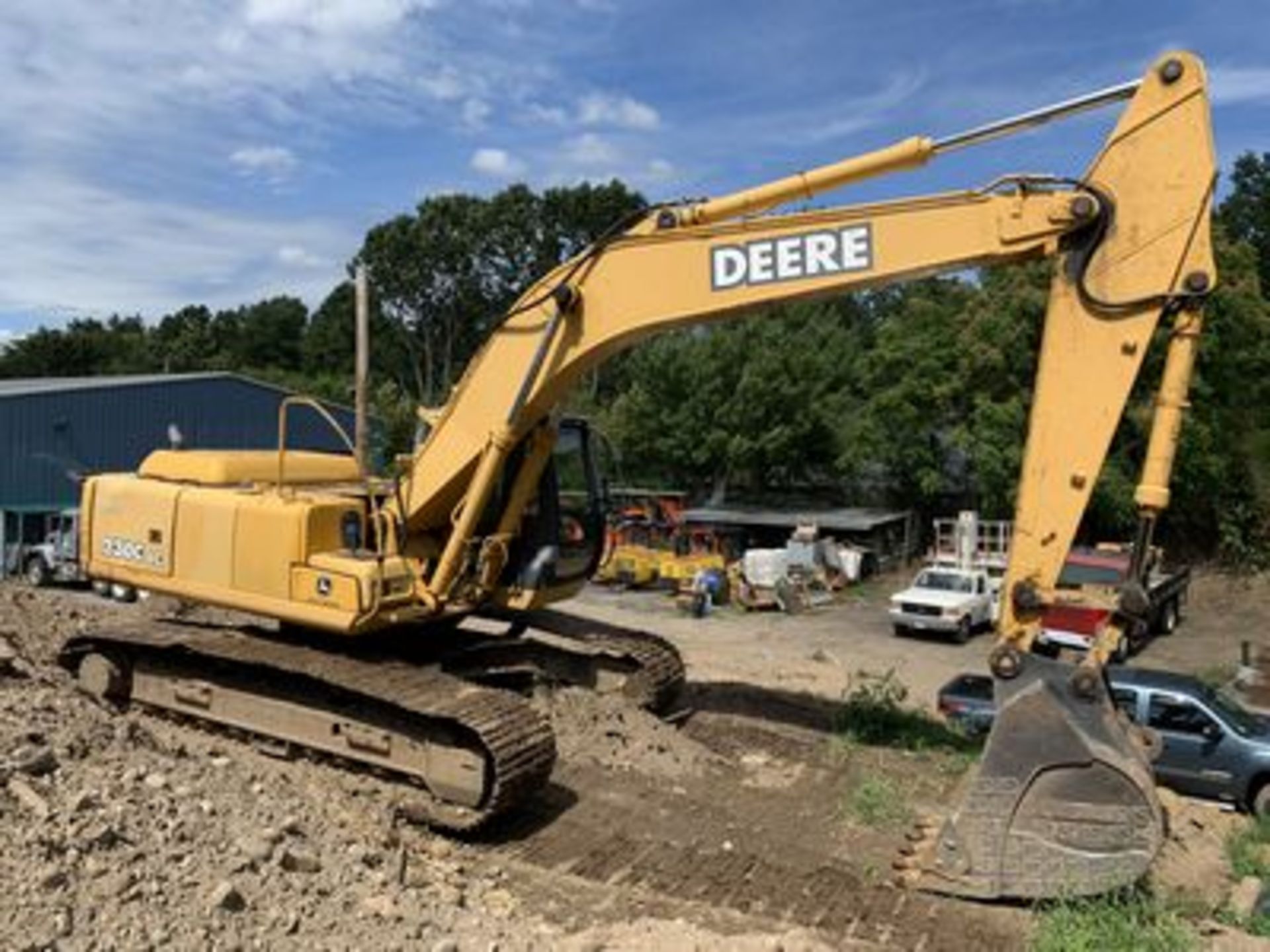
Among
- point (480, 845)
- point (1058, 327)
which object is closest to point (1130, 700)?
point (1058, 327)

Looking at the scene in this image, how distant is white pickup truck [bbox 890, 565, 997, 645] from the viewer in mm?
24469

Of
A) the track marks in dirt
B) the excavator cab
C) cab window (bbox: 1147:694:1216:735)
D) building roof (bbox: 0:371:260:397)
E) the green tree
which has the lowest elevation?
the track marks in dirt

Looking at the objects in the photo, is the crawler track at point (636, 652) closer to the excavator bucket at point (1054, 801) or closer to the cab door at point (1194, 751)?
the excavator bucket at point (1054, 801)

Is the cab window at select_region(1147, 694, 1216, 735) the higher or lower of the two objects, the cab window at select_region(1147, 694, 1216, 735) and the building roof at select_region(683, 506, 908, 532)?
the lower

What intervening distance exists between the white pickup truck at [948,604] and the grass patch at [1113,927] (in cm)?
1739

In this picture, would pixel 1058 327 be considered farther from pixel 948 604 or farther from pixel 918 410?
pixel 918 410

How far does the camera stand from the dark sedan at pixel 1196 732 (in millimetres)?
12234

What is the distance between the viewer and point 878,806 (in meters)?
9.41

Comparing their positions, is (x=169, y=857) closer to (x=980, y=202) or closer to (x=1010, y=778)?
(x=1010, y=778)

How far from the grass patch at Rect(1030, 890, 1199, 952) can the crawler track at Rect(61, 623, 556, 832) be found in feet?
11.5

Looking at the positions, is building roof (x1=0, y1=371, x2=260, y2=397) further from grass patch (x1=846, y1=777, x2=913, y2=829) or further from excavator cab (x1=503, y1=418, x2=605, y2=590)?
grass patch (x1=846, y1=777, x2=913, y2=829)

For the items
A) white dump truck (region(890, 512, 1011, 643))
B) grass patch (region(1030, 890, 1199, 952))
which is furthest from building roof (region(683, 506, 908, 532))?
grass patch (region(1030, 890, 1199, 952))

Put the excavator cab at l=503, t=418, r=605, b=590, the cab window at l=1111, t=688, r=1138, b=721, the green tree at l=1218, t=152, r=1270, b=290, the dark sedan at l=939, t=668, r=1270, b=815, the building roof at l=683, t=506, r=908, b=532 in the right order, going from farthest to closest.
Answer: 1. the green tree at l=1218, t=152, r=1270, b=290
2. the building roof at l=683, t=506, r=908, b=532
3. the cab window at l=1111, t=688, r=1138, b=721
4. the dark sedan at l=939, t=668, r=1270, b=815
5. the excavator cab at l=503, t=418, r=605, b=590

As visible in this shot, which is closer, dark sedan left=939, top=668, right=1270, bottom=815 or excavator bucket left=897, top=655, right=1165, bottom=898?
excavator bucket left=897, top=655, right=1165, bottom=898
